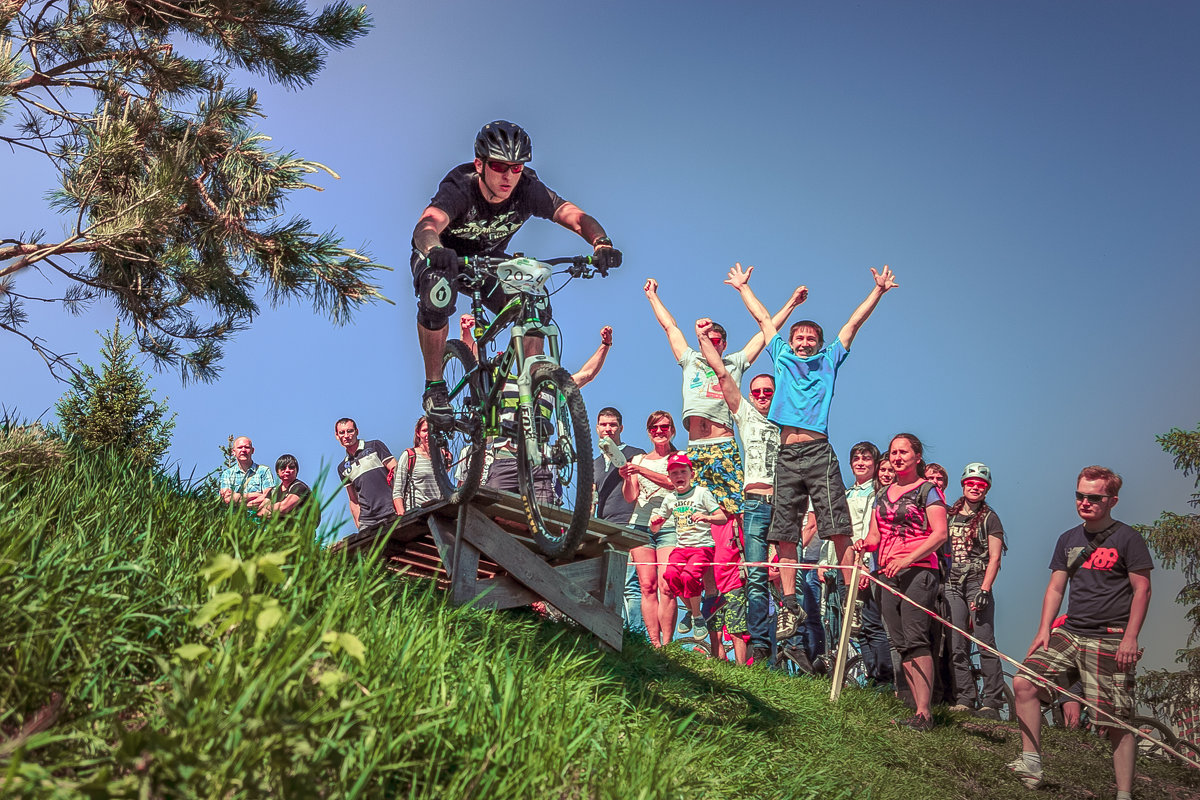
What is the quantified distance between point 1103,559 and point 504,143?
15.1 ft

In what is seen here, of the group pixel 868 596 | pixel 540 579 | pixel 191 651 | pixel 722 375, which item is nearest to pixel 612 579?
pixel 540 579

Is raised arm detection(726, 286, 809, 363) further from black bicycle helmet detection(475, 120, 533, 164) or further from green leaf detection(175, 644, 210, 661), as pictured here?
green leaf detection(175, 644, 210, 661)

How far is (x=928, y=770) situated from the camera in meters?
6.38

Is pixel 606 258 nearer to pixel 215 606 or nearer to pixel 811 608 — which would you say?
pixel 215 606

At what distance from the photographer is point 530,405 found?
16.2 ft

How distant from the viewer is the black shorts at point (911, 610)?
735cm

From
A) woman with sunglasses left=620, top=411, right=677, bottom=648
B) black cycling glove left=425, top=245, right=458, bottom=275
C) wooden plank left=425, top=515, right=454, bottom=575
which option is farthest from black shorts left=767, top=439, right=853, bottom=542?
black cycling glove left=425, top=245, right=458, bottom=275

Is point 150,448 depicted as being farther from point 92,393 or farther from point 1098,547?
point 1098,547

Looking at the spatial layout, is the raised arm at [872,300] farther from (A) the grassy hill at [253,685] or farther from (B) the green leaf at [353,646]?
(B) the green leaf at [353,646]

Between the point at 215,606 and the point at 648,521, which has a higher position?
the point at 648,521

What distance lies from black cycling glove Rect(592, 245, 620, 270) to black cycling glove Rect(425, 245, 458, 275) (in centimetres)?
79

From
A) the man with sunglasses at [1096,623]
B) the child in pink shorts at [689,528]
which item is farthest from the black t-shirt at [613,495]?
the man with sunglasses at [1096,623]

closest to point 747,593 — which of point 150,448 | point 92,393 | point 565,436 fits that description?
point 565,436

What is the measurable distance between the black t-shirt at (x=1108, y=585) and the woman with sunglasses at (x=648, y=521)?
305 centimetres
